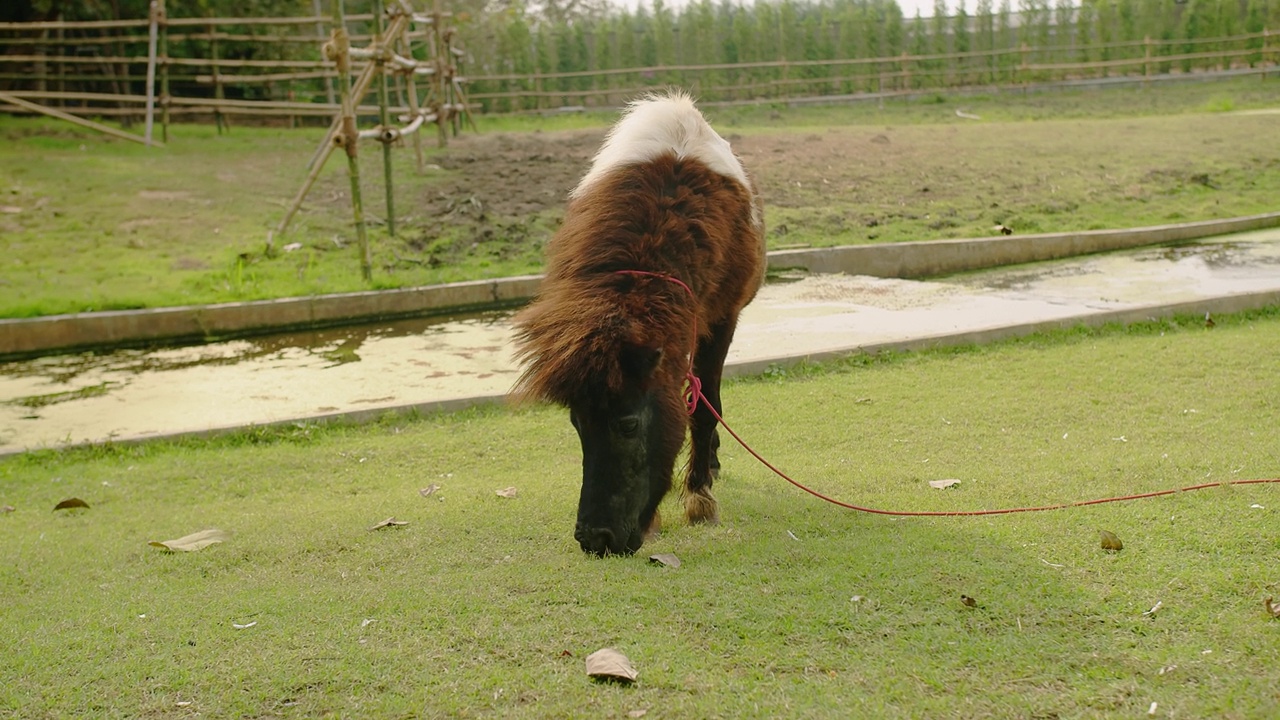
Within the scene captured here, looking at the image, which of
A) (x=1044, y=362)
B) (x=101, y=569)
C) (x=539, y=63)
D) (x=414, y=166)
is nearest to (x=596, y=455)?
(x=101, y=569)

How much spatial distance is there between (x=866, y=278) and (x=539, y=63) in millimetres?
22334

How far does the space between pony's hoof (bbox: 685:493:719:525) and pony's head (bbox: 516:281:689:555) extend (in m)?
0.61

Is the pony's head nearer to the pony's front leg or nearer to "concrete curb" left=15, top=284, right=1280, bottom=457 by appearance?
the pony's front leg

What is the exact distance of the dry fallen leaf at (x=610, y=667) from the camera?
9.80 feet

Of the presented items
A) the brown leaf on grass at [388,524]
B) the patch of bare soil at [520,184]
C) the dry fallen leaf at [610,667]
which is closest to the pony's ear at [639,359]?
the dry fallen leaf at [610,667]

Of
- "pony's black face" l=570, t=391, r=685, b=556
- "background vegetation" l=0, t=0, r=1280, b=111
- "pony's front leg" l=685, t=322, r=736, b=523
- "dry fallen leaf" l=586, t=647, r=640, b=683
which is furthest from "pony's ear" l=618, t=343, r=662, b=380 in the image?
"background vegetation" l=0, t=0, r=1280, b=111

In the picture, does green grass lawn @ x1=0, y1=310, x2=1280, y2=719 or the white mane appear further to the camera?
the white mane

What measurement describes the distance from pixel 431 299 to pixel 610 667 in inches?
310

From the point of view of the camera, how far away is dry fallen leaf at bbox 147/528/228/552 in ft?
15.0

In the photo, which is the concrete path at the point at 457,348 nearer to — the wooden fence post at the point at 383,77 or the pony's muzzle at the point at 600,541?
the wooden fence post at the point at 383,77

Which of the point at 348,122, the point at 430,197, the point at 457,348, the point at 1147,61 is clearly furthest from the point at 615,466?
the point at 1147,61

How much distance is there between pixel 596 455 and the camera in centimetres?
395

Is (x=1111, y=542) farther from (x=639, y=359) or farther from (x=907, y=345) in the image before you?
(x=907, y=345)

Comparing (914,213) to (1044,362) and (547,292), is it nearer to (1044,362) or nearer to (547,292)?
(1044,362)
